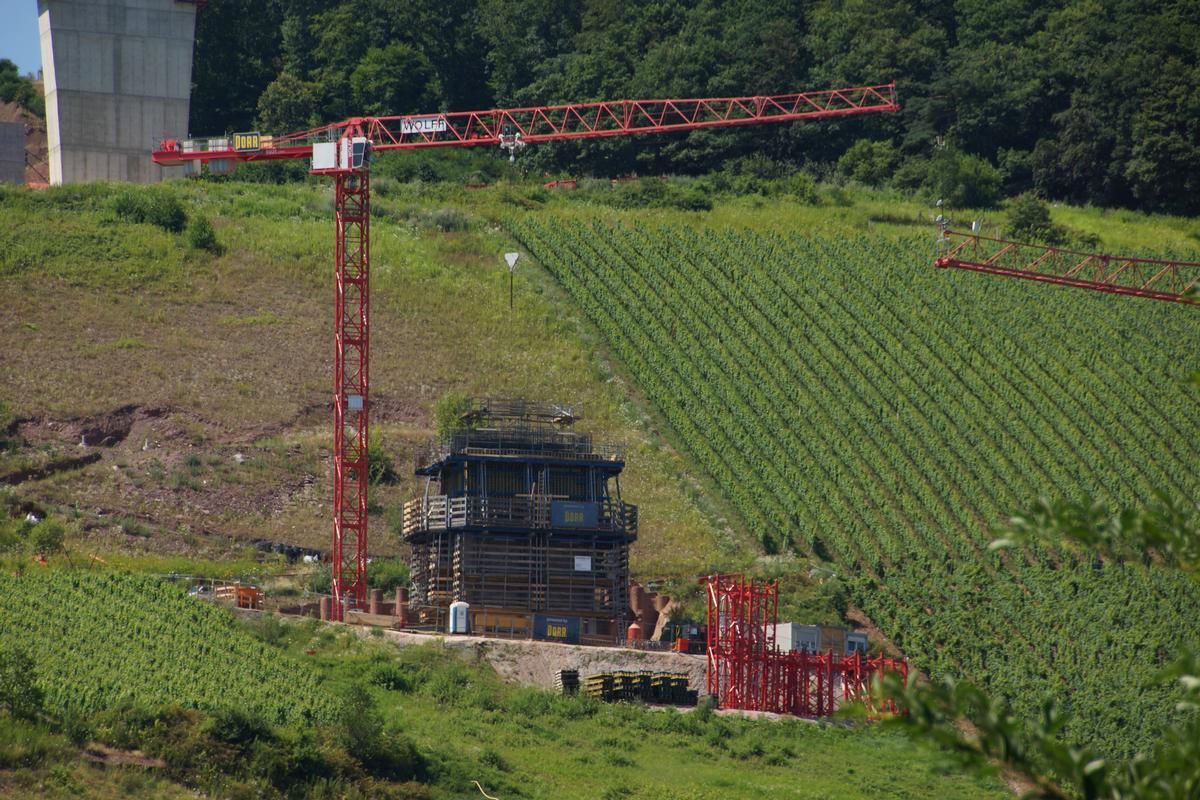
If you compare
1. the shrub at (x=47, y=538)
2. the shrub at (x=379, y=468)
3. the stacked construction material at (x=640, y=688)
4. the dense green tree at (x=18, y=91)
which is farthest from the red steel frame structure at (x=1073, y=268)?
the dense green tree at (x=18, y=91)

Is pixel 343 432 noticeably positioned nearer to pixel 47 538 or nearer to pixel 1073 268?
pixel 47 538

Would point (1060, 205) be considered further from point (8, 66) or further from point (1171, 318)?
point (8, 66)

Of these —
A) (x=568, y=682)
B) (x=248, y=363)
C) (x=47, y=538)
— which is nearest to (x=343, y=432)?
(x=47, y=538)

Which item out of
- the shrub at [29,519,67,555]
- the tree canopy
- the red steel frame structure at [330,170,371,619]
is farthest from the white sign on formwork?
the tree canopy

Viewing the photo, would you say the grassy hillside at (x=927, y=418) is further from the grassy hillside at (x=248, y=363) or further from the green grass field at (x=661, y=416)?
the grassy hillside at (x=248, y=363)

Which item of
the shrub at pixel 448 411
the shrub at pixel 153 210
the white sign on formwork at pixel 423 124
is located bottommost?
the shrub at pixel 448 411

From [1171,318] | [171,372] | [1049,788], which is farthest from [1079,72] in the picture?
[1049,788]
